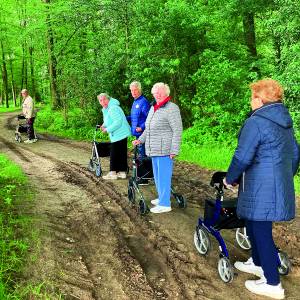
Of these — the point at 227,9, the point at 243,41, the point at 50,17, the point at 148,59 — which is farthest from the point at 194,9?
the point at 50,17

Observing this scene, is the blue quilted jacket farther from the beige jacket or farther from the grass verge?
the beige jacket

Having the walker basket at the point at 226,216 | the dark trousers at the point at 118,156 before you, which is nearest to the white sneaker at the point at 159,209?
the walker basket at the point at 226,216

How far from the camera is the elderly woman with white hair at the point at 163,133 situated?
21.5ft

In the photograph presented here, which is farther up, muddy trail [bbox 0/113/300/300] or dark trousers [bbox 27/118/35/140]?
dark trousers [bbox 27/118/35/140]

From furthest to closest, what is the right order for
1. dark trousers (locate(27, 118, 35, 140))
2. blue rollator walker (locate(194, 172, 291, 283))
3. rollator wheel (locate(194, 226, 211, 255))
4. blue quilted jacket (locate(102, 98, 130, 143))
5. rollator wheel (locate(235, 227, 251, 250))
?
dark trousers (locate(27, 118, 35, 140)) → blue quilted jacket (locate(102, 98, 130, 143)) → rollator wheel (locate(235, 227, 251, 250)) → rollator wheel (locate(194, 226, 211, 255)) → blue rollator walker (locate(194, 172, 291, 283))

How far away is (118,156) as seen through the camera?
9664 millimetres

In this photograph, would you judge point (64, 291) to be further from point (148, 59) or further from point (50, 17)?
point (50, 17)

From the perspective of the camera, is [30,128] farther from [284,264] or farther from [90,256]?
[284,264]

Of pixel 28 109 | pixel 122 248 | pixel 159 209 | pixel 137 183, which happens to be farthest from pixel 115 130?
pixel 28 109

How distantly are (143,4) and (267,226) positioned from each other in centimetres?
1176

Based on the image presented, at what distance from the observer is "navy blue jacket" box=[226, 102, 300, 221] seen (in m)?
3.88

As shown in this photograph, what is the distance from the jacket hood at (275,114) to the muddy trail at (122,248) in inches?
76.1

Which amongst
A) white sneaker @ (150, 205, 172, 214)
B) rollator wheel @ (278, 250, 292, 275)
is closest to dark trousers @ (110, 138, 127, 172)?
white sneaker @ (150, 205, 172, 214)

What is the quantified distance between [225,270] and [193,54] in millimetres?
11254
